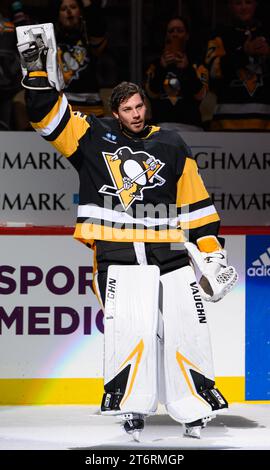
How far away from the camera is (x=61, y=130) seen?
5867 mm

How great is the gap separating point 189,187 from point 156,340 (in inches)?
29.4

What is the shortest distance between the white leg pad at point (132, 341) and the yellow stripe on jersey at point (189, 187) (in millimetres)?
388

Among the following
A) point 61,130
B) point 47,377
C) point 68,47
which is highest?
point 68,47

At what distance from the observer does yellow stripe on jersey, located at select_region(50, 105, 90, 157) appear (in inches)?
232

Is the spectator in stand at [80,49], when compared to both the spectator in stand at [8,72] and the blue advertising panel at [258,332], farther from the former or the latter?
the blue advertising panel at [258,332]

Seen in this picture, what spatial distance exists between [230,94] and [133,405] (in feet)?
11.1

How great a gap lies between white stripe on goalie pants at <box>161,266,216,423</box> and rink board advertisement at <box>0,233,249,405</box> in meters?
1.13

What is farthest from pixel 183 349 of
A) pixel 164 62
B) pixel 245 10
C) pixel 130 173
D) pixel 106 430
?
pixel 245 10

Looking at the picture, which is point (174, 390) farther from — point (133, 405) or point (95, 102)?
point (95, 102)

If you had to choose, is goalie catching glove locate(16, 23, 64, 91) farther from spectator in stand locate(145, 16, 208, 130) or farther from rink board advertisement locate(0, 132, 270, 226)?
spectator in stand locate(145, 16, 208, 130)

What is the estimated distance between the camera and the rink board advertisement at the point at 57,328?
22.7ft

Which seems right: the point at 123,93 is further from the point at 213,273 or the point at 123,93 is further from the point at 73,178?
the point at 73,178

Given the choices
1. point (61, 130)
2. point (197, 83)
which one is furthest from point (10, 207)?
A: point (61, 130)

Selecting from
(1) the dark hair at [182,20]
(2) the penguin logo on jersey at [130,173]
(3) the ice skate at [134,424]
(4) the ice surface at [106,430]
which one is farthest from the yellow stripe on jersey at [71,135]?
(1) the dark hair at [182,20]
